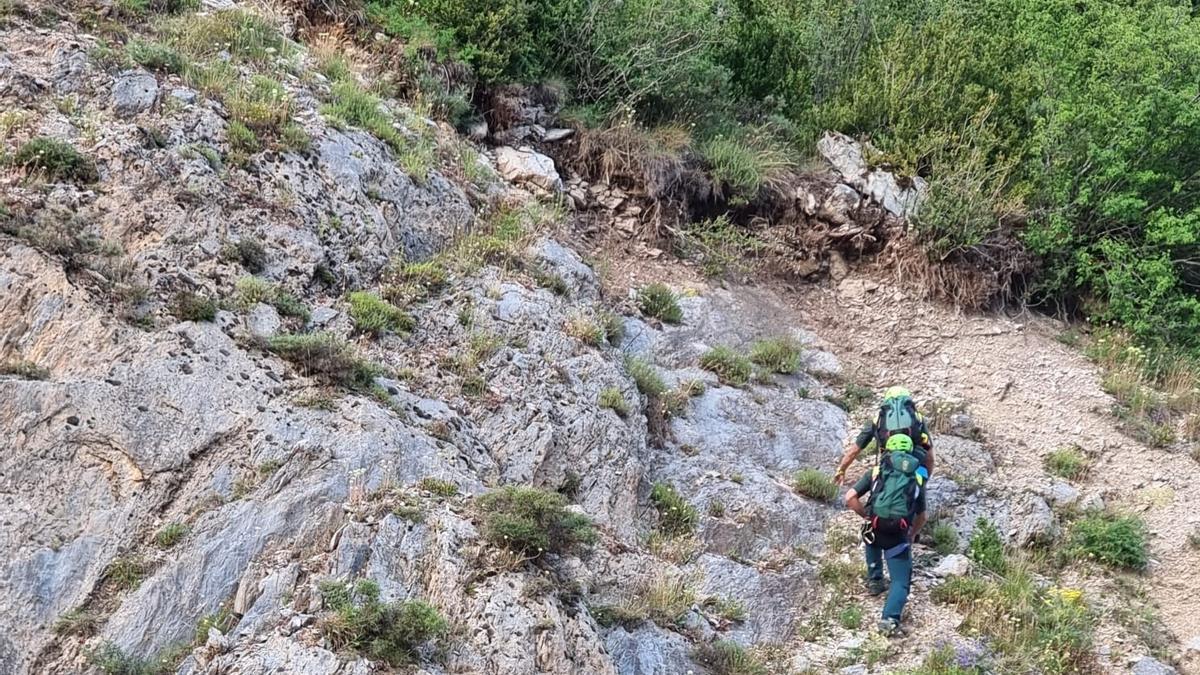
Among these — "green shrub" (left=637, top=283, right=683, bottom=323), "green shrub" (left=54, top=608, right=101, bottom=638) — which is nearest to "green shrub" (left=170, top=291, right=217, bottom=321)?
"green shrub" (left=54, top=608, right=101, bottom=638)

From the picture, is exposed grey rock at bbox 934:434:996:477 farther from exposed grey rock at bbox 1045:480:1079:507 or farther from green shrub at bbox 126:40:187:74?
green shrub at bbox 126:40:187:74

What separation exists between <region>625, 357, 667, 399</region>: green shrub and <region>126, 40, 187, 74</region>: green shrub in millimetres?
5245

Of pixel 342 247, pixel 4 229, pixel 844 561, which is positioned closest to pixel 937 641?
pixel 844 561

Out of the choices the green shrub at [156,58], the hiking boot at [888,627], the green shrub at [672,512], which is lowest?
the green shrub at [672,512]

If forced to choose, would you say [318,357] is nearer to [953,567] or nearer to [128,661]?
[128,661]

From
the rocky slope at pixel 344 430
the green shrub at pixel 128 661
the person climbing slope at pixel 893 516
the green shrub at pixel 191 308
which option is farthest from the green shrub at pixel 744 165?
the green shrub at pixel 128 661

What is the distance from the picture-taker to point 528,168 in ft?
38.6

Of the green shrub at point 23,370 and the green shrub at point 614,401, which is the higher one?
the green shrub at point 23,370

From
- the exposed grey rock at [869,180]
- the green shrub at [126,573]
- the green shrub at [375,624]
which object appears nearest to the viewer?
the green shrub at [375,624]

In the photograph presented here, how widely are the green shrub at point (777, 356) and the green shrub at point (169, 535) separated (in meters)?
6.19

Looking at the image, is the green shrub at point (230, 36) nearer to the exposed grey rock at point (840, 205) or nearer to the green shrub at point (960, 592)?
the exposed grey rock at point (840, 205)

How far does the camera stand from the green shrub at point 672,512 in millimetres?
8422

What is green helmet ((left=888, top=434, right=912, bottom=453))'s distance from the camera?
8047 millimetres

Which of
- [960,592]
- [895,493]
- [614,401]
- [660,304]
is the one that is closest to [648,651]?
[895,493]
